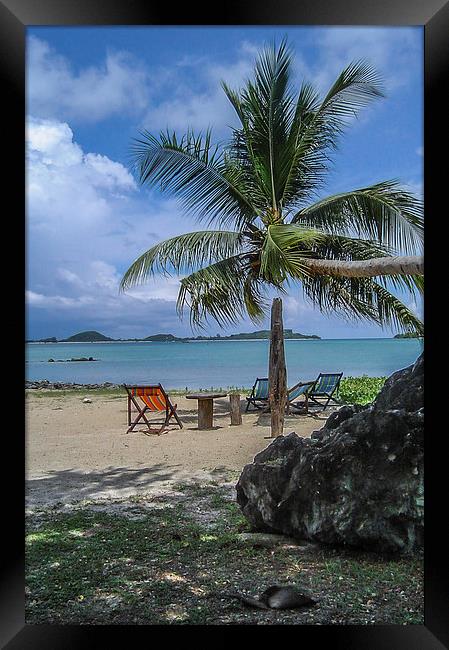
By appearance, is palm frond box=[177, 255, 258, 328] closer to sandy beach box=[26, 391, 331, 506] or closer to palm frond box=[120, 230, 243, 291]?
palm frond box=[120, 230, 243, 291]

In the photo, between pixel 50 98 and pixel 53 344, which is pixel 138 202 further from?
pixel 53 344

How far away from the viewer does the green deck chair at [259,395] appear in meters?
3.16

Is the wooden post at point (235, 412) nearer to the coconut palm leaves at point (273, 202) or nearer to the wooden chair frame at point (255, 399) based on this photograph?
the wooden chair frame at point (255, 399)

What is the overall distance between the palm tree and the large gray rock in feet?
2.12

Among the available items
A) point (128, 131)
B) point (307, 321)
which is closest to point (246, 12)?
point (128, 131)

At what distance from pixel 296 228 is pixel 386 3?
935 millimetres

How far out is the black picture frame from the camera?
1839 mm

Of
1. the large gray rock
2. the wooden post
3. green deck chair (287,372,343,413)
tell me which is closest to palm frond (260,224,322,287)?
the large gray rock

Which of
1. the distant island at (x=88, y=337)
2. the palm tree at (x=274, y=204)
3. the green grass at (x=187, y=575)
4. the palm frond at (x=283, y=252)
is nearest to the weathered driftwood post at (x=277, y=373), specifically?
the palm tree at (x=274, y=204)

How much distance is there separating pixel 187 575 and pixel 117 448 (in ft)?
3.78

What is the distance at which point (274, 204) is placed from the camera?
115 inches

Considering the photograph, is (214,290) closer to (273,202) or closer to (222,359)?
(222,359)
